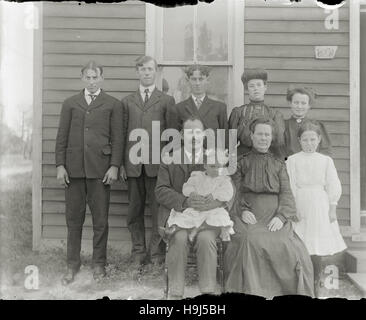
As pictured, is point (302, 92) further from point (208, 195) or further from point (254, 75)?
point (208, 195)

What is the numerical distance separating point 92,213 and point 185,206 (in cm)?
88

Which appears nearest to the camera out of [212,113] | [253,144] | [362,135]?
[253,144]

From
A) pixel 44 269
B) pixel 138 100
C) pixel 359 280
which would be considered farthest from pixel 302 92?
pixel 44 269

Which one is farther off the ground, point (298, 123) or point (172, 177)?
point (298, 123)

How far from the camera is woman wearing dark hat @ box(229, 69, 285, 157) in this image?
394 cm

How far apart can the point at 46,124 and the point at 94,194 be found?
107 centimetres

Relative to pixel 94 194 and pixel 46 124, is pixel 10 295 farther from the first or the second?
pixel 46 124

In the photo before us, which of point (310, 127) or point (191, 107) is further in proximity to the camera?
point (191, 107)

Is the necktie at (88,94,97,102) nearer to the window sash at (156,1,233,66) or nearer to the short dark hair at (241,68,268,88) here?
the window sash at (156,1,233,66)

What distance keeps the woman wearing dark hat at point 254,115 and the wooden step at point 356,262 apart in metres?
1.13

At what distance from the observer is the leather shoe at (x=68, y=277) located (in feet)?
12.8

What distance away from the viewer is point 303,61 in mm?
4469
